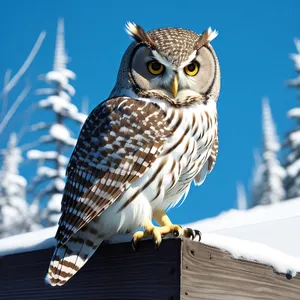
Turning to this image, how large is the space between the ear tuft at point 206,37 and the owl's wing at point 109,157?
20.0 inches

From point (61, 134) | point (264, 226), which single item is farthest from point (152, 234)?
point (61, 134)

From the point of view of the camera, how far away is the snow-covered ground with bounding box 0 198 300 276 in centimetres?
337

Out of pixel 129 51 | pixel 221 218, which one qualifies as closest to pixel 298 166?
pixel 221 218

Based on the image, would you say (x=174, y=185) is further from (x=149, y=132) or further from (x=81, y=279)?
(x=81, y=279)

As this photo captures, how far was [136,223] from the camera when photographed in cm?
→ 351

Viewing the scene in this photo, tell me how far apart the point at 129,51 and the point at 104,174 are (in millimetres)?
824

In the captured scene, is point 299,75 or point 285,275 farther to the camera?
point 299,75

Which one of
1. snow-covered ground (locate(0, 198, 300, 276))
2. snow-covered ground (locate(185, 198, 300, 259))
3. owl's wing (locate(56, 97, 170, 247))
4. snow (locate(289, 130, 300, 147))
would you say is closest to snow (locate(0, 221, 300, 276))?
snow-covered ground (locate(0, 198, 300, 276))

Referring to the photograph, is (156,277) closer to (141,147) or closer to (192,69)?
(141,147)

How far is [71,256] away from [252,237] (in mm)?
1761

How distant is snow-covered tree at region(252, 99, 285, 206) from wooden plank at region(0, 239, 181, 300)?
22656 millimetres

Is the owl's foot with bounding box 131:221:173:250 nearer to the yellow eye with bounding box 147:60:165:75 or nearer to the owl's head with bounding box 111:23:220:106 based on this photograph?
the owl's head with bounding box 111:23:220:106

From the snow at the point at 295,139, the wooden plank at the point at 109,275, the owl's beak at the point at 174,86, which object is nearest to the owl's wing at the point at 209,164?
the owl's beak at the point at 174,86

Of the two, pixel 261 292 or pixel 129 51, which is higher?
pixel 129 51
